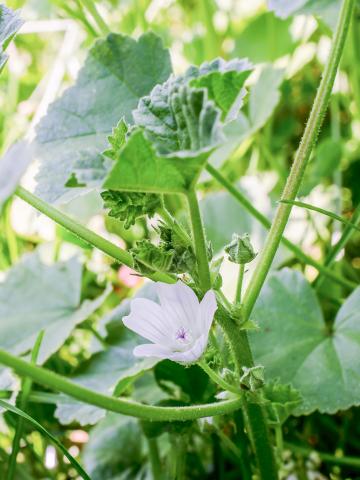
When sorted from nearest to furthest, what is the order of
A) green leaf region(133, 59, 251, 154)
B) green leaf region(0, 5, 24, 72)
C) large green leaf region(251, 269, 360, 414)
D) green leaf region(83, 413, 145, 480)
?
green leaf region(133, 59, 251, 154), green leaf region(0, 5, 24, 72), large green leaf region(251, 269, 360, 414), green leaf region(83, 413, 145, 480)

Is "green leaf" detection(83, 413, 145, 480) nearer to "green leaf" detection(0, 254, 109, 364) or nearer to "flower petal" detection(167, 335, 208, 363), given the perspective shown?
"green leaf" detection(0, 254, 109, 364)

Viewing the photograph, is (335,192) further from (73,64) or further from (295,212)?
(73,64)

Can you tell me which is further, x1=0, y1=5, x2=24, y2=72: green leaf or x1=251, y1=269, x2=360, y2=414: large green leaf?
x1=251, y1=269, x2=360, y2=414: large green leaf

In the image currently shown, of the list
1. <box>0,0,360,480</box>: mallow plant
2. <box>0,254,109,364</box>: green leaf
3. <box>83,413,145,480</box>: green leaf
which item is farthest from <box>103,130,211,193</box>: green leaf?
<box>83,413,145,480</box>: green leaf

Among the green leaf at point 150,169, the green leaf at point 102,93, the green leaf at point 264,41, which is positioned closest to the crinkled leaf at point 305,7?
the green leaf at point 102,93

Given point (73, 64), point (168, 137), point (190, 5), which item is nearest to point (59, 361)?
point (168, 137)

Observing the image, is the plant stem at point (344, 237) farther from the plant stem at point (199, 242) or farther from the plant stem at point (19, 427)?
the plant stem at point (19, 427)
